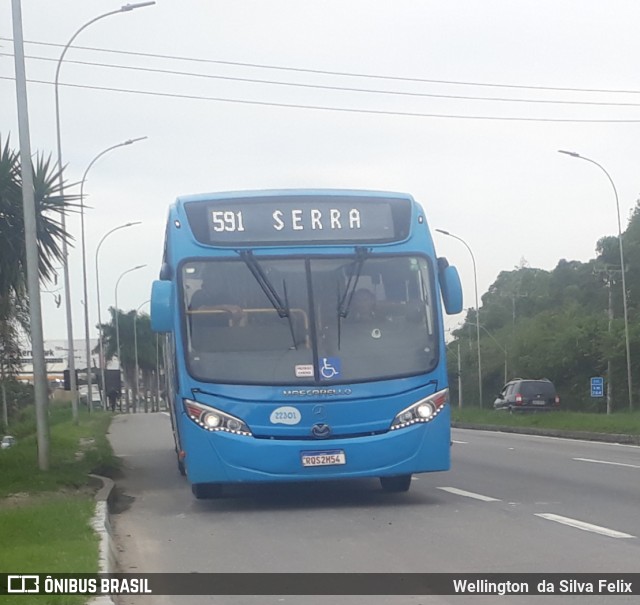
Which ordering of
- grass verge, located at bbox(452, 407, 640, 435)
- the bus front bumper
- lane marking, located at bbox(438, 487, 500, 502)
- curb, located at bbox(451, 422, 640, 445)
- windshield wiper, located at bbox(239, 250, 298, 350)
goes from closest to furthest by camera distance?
the bus front bumper < windshield wiper, located at bbox(239, 250, 298, 350) < lane marking, located at bbox(438, 487, 500, 502) < curb, located at bbox(451, 422, 640, 445) < grass verge, located at bbox(452, 407, 640, 435)

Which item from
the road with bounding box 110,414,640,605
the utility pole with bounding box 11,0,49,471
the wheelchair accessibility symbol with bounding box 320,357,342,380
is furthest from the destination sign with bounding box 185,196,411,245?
the utility pole with bounding box 11,0,49,471

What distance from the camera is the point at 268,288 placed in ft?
42.6

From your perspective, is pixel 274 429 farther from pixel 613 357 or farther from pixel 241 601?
pixel 613 357

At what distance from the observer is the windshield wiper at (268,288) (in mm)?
12891

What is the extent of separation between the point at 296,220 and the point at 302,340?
4.86 feet

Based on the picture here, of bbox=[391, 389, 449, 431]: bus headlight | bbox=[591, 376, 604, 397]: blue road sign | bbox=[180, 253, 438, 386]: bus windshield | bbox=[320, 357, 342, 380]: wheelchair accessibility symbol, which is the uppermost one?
bbox=[180, 253, 438, 386]: bus windshield

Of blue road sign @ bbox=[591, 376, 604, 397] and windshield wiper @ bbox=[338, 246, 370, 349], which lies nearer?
windshield wiper @ bbox=[338, 246, 370, 349]

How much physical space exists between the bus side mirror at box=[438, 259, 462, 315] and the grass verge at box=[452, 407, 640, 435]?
56.4 ft

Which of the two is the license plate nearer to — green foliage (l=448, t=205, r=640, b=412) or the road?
the road

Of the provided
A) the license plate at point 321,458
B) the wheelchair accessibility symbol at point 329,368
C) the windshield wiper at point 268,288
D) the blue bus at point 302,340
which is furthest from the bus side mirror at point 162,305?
the license plate at point 321,458

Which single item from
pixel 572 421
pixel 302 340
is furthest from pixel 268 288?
pixel 572 421

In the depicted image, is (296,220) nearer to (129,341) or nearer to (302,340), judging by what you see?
(302,340)

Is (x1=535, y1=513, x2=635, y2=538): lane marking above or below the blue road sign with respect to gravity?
above

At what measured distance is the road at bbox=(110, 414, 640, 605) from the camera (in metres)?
9.28
